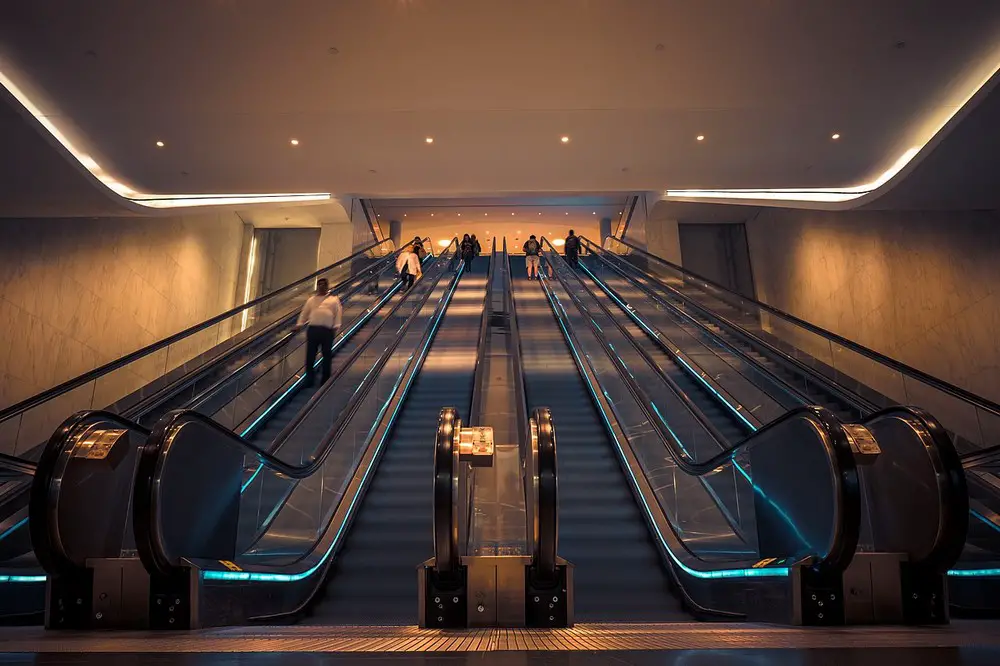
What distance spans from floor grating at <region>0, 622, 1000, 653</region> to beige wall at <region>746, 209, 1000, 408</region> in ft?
17.7

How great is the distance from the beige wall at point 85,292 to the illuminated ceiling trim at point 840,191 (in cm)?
1153

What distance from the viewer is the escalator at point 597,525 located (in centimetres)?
487

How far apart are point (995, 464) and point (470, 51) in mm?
6832

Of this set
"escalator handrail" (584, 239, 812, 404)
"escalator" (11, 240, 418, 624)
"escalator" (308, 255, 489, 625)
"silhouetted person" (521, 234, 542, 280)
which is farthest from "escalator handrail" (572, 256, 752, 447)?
"silhouetted person" (521, 234, 542, 280)

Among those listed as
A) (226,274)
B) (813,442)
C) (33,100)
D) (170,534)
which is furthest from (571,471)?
(226,274)

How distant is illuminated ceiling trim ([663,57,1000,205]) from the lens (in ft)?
30.9

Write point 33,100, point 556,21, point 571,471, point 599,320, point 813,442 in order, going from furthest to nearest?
point 599,320
point 33,100
point 556,21
point 571,471
point 813,442

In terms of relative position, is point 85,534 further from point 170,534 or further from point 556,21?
→ point 556,21

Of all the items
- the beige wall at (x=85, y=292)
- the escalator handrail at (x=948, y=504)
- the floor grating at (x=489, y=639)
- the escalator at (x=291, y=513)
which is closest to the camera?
the floor grating at (x=489, y=639)

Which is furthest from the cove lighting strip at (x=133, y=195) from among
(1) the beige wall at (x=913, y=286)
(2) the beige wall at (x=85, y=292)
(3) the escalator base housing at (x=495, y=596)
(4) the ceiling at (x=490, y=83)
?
(1) the beige wall at (x=913, y=286)

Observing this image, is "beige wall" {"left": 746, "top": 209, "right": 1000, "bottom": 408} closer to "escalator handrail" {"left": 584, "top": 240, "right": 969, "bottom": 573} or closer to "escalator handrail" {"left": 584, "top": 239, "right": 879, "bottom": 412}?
"escalator handrail" {"left": 584, "top": 239, "right": 879, "bottom": 412}

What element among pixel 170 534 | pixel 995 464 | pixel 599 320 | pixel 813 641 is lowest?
pixel 813 641

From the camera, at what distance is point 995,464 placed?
4930mm

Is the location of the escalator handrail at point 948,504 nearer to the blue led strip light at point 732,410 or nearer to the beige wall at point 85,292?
the blue led strip light at point 732,410
